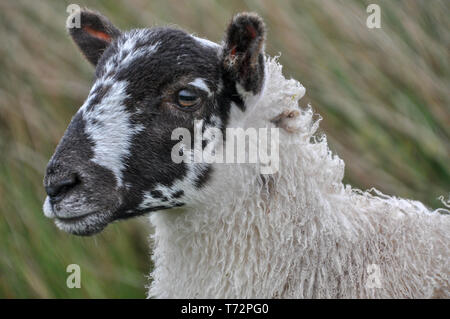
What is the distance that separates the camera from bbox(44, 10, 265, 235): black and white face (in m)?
2.01

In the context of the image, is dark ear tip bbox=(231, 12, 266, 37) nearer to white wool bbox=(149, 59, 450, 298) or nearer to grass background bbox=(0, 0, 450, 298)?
white wool bbox=(149, 59, 450, 298)

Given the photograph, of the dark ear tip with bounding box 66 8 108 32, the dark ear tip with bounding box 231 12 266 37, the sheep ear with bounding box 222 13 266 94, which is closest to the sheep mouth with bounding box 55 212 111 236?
the sheep ear with bounding box 222 13 266 94

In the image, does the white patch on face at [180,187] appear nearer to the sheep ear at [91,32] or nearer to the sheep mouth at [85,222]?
the sheep mouth at [85,222]

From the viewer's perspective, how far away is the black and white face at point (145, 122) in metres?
2.01

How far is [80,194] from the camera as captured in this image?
6.50 feet

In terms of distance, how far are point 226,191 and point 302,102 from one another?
2.13 metres

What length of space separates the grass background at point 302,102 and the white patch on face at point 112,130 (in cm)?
186

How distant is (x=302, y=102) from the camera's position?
165 inches

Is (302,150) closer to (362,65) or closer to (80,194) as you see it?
(80,194)

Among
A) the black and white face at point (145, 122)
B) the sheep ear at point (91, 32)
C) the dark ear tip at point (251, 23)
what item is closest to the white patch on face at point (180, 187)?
the black and white face at point (145, 122)

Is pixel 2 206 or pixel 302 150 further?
pixel 2 206

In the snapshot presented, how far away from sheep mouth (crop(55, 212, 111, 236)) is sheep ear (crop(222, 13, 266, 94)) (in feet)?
2.43
